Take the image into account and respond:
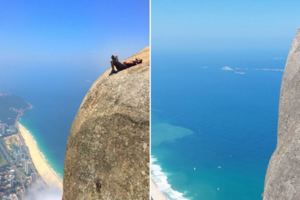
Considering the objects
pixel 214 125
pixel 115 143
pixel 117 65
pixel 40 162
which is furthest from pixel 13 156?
pixel 214 125

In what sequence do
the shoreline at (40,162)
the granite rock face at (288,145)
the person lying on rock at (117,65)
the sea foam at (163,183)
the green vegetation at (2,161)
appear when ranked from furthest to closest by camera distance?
the sea foam at (163,183) → the shoreline at (40,162) → the green vegetation at (2,161) → the person lying on rock at (117,65) → the granite rock face at (288,145)

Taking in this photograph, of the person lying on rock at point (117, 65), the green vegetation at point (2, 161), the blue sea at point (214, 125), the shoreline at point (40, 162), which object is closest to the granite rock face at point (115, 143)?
the person lying on rock at point (117, 65)

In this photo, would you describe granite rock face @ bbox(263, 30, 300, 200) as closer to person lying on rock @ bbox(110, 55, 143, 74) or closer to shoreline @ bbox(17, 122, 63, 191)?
person lying on rock @ bbox(110, 55, 143, 74)

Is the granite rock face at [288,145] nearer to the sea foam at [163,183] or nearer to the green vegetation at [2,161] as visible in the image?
the green vegetation at [2,161]

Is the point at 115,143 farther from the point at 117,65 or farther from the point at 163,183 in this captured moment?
the point at 163,183

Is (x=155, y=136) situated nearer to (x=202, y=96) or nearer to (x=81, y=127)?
A: (x=202, y=96)

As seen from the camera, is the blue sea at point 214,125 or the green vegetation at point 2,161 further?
the blue sea at point 214,125
